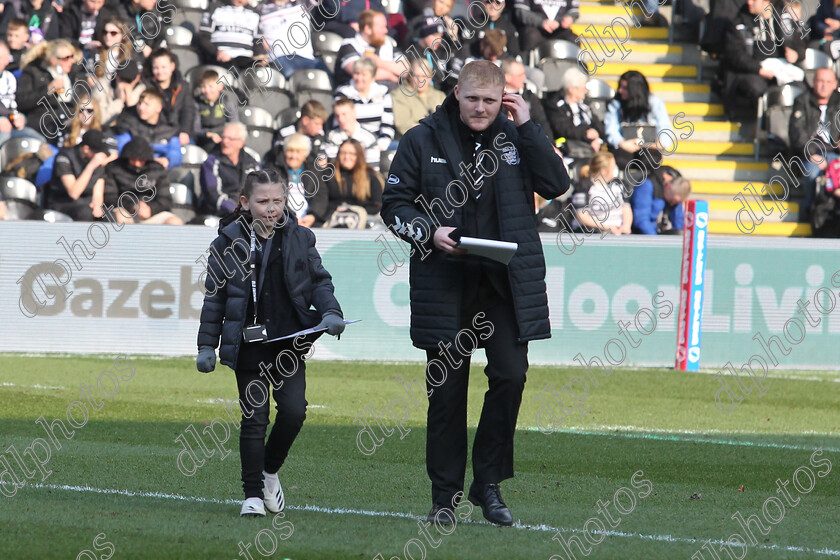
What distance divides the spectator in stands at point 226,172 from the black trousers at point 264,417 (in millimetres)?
9736

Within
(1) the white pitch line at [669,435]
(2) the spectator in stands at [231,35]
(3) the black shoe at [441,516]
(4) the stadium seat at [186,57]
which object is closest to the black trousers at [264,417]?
(3) the black shoe at [441,516]

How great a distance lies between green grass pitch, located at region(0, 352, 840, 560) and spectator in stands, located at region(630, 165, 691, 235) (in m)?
4.05

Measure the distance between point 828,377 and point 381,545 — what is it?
1034 cm

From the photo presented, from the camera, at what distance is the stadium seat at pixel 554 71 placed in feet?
61.3

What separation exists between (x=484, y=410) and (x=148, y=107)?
11.3 meters

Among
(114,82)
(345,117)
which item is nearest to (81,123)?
(114,82)

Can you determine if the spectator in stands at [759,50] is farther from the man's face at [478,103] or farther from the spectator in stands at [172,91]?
the man's face at [478,103]

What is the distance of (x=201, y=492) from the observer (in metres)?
6.64

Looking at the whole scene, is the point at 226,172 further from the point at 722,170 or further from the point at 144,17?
the point at 722,170

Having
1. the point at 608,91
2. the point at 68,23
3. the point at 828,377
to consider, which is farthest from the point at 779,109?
the point at 68,23

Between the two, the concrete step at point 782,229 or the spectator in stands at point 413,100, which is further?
the concrete step at point 782,229

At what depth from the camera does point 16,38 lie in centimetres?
1720

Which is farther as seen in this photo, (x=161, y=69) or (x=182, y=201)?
(x=161, y=69)

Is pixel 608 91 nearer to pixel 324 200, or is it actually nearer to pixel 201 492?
pixel 324 200
